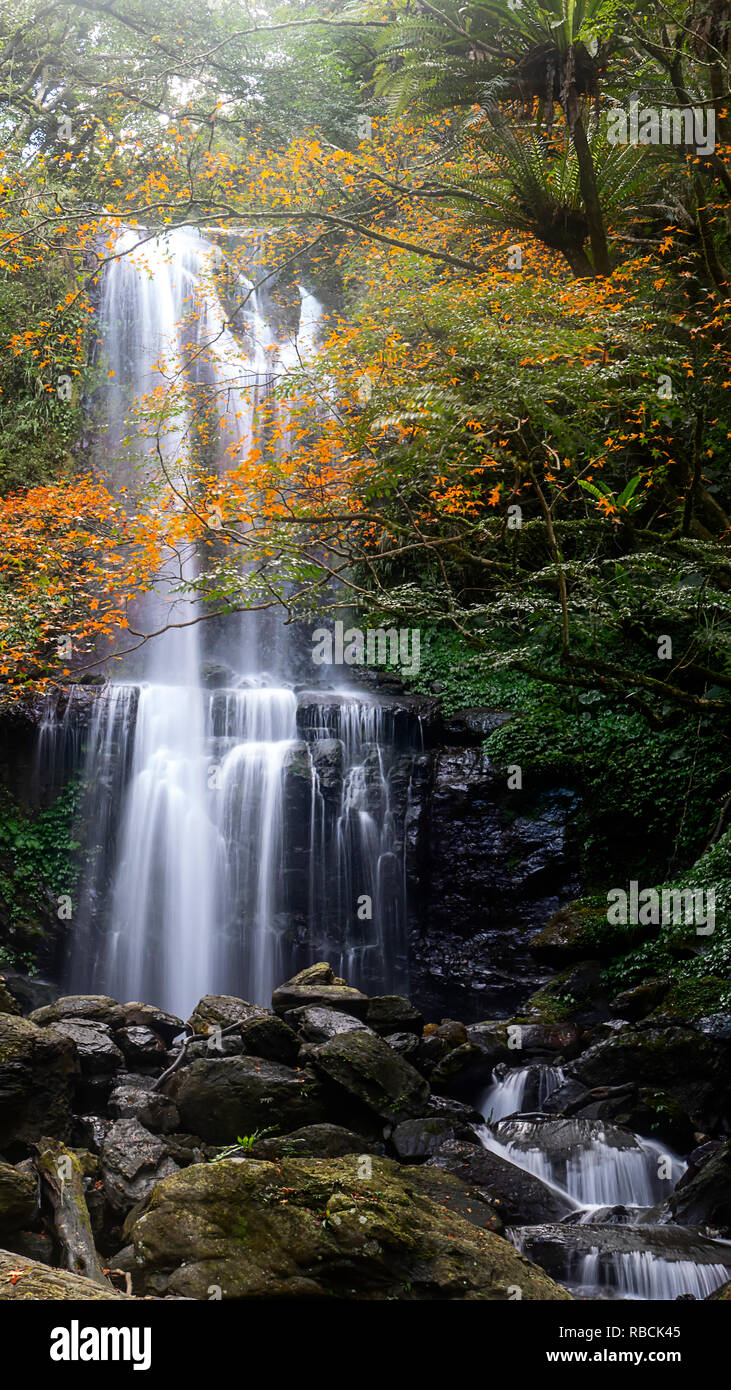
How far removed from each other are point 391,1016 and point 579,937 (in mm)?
3045

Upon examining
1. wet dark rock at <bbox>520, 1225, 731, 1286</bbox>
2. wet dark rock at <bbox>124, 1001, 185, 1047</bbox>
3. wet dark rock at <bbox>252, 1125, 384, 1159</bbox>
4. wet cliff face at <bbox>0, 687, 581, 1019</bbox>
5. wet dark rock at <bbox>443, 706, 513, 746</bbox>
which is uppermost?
wet dark rock at <bbox>443, 706, 513, 746</bbox>

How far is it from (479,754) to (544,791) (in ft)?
3.90

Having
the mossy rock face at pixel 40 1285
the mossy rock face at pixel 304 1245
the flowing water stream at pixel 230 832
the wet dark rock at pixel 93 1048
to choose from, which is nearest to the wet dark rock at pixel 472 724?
the flowing water stream at pixel 230 832

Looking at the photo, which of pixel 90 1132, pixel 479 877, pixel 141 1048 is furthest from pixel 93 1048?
pixel 479 877

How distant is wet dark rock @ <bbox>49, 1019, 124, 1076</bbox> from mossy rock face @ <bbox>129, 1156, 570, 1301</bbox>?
2938 millimetres

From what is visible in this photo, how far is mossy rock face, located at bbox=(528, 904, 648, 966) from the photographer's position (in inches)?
396

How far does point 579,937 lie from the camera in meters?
10.4

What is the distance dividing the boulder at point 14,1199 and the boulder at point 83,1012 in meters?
4.06

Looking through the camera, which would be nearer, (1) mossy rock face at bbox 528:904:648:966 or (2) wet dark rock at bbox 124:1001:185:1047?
(2) wet dark rock at bbox 124:1001:185:1047

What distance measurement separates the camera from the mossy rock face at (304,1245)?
13.0ft

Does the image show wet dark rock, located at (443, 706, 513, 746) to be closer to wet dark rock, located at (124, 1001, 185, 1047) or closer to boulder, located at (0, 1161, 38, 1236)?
wet dark rock, located at (124, 1001, 185, 1047)

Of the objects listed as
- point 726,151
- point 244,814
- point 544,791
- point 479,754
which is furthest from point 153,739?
point 726,151

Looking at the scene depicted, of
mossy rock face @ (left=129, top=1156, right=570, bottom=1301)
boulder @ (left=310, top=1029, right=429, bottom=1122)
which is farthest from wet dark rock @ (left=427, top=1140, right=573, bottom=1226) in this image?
mossy rock face @ (left=129, top=1156, right=570, bottom=1301)

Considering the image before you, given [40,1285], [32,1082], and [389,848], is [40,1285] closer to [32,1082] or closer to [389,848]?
[32,1082]
